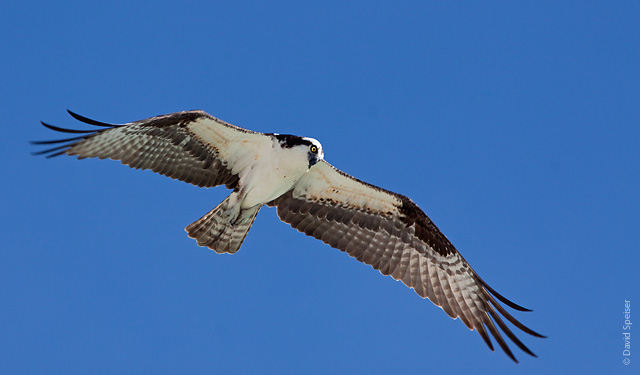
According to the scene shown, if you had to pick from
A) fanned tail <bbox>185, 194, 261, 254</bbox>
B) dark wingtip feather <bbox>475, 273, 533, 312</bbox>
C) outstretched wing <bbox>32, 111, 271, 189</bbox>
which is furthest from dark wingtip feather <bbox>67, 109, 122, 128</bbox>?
dark wingtip feather <bbox>475, 273, 533, 312</bbox>

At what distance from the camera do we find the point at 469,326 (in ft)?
35.6

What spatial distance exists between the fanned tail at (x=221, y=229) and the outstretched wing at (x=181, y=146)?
50 cm

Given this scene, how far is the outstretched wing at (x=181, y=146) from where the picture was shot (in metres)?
10.4

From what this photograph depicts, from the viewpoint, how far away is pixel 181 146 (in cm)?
1109

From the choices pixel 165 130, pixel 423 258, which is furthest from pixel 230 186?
pixel 423 258

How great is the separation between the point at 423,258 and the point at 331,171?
6.97 feet

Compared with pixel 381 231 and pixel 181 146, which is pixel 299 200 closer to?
pixel 381 231

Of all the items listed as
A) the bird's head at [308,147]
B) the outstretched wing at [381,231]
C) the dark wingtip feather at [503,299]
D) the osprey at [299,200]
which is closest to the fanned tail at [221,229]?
the osprey at [299,200]

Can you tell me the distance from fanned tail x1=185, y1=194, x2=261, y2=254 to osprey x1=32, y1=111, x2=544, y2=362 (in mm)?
16

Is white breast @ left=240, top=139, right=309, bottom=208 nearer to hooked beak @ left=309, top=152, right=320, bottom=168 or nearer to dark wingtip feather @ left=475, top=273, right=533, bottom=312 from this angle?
hooked beak @ left=309, top=152, right=320, bottom=168

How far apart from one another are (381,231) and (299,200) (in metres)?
1.50

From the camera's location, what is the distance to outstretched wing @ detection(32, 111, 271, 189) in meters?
10.4

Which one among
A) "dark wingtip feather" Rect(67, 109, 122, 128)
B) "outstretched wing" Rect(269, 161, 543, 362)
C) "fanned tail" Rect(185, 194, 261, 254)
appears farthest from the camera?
"outstretched wing" Rect(269, 161, 543, 362)

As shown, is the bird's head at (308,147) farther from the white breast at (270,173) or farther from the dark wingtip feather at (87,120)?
the dark wingtip feather at (87,120)
